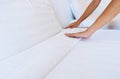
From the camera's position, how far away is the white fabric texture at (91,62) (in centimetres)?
70

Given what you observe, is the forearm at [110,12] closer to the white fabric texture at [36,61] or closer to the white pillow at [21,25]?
the white fabric texture at [36,61]

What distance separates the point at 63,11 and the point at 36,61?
1081 millimetres

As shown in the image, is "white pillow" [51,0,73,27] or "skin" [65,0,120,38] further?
"white pillow" [51,0,73,27]

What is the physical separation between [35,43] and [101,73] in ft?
1.60

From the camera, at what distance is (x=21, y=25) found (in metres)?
0.99

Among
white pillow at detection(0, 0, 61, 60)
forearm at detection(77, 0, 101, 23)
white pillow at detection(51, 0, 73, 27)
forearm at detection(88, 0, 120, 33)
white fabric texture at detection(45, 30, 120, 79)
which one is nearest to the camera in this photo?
white fabric texture at detection(45, 30, 120, 79)

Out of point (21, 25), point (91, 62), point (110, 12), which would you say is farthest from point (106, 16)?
point (21, 25)

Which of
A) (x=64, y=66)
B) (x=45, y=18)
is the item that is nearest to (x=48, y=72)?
(x=64, y=66)

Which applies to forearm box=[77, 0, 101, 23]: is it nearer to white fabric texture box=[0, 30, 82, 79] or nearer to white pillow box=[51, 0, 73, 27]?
white pillow box=[51, 0, 73, 27]

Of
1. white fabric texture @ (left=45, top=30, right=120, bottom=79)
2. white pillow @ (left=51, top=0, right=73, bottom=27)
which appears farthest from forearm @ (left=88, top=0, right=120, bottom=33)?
white pillow @ (left=51, top=0, right=73, bottom=27)

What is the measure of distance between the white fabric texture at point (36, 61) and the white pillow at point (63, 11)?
66 cm

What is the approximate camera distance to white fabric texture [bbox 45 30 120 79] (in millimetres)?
702

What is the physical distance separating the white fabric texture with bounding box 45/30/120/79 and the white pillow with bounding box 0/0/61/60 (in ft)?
0.80

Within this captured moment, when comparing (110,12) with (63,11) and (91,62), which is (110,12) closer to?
(91,62)
